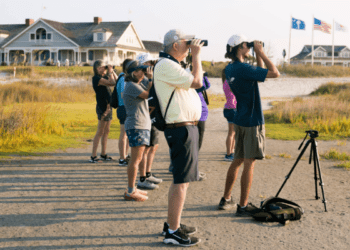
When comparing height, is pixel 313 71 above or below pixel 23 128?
above

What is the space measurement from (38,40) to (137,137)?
195ft

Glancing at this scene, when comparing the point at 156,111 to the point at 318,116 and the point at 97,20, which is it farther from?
the point at 97,20

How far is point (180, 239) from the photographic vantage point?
4043 millimetres

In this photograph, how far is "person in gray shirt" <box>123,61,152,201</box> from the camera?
5512 millimetres

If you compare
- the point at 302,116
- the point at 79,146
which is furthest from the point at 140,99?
the point at 302,116

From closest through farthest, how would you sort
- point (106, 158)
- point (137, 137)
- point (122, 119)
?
point (137, 137) → point (122, 119) → point (106, 158)

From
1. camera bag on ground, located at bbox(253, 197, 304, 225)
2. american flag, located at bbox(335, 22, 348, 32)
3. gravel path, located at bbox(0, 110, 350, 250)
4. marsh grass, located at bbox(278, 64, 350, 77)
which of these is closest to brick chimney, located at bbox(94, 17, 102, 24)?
marsh grass, located at bbox(278, 64, 350, 77)

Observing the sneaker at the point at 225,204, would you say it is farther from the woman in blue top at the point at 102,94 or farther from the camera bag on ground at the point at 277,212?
the woman in blue top at the point at 102,94

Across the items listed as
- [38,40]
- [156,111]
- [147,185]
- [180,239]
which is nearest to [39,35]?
[38,40]

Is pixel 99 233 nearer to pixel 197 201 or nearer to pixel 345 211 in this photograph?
pixel 197 201

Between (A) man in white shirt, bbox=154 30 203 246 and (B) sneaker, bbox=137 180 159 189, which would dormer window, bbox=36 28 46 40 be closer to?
(B) sneaker, bbox=137 180 159 189

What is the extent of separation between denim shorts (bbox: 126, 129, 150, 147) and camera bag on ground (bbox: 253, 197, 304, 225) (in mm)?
1861

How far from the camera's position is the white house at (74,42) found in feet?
189

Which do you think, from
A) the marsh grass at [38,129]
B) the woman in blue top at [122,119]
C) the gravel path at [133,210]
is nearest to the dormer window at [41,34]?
the marsh grass at [38,129]
